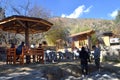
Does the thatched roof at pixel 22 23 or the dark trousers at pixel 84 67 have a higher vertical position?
the thatched roof at pixel 22 23

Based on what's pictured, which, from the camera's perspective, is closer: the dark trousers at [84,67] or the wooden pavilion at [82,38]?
the dark trousers at [84,67]

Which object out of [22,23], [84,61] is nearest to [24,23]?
[22,23]

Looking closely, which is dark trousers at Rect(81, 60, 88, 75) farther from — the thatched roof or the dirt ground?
the thatched roof

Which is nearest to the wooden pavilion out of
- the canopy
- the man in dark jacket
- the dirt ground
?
the canopy

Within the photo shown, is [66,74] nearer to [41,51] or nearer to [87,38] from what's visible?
[41,51]

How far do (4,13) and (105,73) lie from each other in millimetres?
21786

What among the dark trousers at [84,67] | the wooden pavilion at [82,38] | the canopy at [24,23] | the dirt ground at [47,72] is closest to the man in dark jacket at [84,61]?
the dark trousers at [84,67]

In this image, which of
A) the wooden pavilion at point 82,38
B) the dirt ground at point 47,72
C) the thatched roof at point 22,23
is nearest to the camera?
the dirt ground at point 47,72

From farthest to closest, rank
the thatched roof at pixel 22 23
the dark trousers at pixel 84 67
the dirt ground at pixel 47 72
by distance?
1. the thatched roof at pixel 22 23
2. the dark trousers at pixel 84 67
3. the dirt ground at pixel 47 72

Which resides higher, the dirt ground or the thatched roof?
the thatched roof

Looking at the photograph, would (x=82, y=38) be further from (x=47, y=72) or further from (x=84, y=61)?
(x=47, y=72)

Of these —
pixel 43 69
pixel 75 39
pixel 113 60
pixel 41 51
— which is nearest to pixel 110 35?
pixel 75 39

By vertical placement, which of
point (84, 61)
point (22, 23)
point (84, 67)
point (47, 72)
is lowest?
point (47, 72)

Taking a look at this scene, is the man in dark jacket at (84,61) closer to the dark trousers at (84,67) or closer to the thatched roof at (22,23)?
the dark trousers at (84,67)
